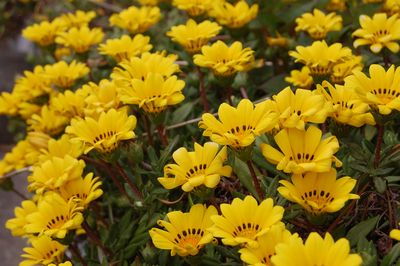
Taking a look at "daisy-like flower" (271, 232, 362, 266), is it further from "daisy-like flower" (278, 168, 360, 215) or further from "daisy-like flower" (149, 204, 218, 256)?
"daisy-like flower" (149, 204, 218, 256)

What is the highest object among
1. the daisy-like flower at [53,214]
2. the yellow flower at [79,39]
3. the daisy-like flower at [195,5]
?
the daisy-like flower at [195,5]

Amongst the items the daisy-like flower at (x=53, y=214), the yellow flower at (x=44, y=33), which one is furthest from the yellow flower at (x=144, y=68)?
the yellow flower at (x=44, y=33)

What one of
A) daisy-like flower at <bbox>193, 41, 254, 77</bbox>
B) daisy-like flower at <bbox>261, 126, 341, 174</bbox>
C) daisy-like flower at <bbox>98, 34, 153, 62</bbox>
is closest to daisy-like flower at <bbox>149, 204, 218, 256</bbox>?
daisy-like flower at <bbox>261, 126, 341, 174</bbox>

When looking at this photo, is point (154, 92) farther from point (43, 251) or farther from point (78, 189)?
A: point (43, 251)

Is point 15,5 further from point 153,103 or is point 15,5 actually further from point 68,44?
point 153,103

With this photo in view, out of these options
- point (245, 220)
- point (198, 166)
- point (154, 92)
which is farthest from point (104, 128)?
point (245, 220)

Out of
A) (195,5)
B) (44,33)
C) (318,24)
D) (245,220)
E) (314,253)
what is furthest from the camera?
(44,33)

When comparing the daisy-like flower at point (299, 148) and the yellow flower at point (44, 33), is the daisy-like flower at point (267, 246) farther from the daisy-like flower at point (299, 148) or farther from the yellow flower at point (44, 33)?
the yellow flower at point (44, 33)
